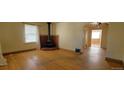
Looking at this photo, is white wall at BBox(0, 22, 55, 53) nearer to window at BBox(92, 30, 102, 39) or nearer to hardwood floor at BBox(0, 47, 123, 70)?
hardwood floor at BBox(0, 47, 123, 70)

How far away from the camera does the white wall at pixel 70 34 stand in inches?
196

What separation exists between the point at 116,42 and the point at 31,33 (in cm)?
404

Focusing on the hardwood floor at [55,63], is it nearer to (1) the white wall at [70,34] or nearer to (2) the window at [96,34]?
(1) the white wall at [70,34]

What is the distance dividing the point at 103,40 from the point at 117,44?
4.53 metres

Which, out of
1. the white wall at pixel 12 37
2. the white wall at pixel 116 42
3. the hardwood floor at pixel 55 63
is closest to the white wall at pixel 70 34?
the hardwood floor at pixel 55 63

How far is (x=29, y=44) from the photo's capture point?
5.19 metres

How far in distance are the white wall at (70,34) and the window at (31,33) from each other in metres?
1.30

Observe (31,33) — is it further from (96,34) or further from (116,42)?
(96,34)

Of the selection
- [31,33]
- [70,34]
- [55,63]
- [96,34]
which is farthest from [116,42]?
[96,34]

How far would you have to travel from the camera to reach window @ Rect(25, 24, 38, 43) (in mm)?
5092
